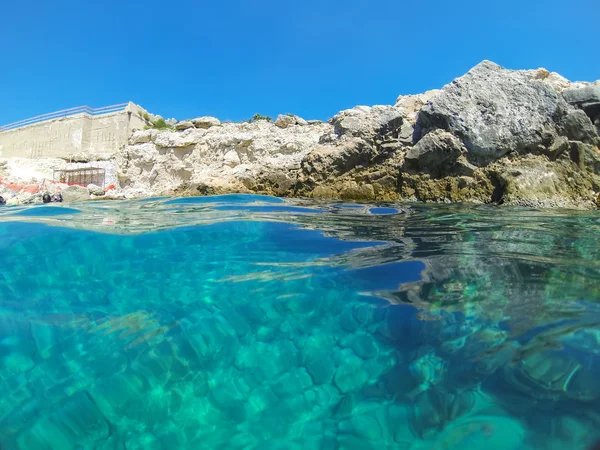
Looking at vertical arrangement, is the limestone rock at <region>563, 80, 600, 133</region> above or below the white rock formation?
above

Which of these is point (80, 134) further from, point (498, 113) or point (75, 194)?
point (498, 113)

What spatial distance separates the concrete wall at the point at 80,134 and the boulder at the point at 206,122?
9.05 meters

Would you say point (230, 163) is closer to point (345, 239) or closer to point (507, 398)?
point (345, 239)

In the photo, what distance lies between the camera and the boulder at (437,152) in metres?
6.47

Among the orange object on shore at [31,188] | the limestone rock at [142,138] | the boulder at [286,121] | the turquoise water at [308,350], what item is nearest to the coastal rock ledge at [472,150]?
the turquoise water at [308,350]

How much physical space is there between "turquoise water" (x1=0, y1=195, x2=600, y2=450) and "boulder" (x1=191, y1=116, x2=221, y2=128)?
1213 cm

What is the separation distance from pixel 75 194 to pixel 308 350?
13116mm

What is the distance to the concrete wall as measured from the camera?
2180 centimetres

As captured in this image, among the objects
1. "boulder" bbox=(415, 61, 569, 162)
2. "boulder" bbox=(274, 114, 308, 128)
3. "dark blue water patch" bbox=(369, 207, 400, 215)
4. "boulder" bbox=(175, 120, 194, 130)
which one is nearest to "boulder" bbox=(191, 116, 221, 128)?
"boulder" bbox=(175, 120, 194, 130)

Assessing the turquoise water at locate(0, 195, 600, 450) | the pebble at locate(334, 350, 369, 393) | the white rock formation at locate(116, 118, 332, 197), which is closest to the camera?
the turquoise water at locate(0, 195, 600, 450)

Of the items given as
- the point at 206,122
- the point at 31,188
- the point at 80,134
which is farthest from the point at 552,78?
the point at 80,134

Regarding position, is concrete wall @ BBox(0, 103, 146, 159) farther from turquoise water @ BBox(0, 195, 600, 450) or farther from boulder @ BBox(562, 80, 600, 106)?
turquoise water @ BBox(0, 195, 600, 450)

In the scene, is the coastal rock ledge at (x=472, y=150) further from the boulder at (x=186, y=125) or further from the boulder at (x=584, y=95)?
the boulder at (x=186, y=125)

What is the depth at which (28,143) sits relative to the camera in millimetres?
24953
